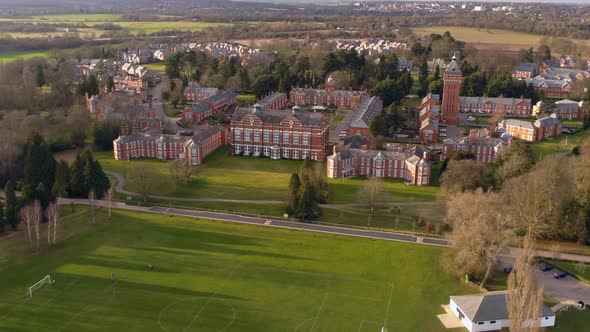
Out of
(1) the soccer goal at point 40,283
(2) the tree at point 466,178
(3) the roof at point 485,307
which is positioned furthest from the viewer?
(2) the tree at point 466,178

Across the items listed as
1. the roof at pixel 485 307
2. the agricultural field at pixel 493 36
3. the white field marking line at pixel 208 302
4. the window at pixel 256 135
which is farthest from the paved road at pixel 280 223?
the agricultural field at pixel 493 36

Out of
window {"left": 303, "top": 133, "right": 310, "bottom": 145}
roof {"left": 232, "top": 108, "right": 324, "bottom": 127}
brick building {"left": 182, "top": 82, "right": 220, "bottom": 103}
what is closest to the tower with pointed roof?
roof {"left": 232, "top": 108, "right": 324, "bottom": 127}

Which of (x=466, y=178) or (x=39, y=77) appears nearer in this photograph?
(x=466, y=178)

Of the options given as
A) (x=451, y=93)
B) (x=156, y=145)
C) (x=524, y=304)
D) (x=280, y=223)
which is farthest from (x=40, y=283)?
(x=451, y=93)

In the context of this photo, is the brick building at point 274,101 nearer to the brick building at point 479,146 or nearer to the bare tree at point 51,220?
the brick building at point 479,146

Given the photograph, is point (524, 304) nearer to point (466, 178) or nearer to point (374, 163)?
point (466, 178)

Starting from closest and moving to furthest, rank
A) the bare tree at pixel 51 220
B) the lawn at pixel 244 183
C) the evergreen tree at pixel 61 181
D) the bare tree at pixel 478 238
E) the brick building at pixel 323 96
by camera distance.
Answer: the bare tree at pixel 478 238
the bare tree at pixel 51 220
the evergreen tree at pixel 61 181
the lawn at pixel 244 183
the brick building at pixel 323 96

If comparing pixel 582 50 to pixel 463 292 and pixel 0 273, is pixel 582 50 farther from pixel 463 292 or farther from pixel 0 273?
pixel 0 273
